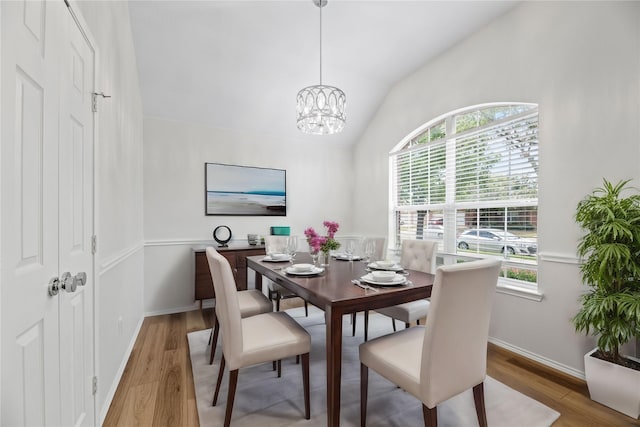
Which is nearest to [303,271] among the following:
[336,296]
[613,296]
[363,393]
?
[336,296]

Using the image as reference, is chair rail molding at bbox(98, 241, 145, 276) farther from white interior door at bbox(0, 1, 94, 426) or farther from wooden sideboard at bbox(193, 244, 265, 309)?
wooden sideboard at bbox(193, 244, 265, 309)

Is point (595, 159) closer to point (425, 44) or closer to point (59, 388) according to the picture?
point (425, 44)

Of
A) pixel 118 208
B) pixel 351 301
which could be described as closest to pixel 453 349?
pixel 351 301

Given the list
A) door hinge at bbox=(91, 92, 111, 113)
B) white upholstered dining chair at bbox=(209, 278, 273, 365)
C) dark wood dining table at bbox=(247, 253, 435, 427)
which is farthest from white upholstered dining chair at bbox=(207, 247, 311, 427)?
door hinge at bbox=(91, 92, 111, 113)

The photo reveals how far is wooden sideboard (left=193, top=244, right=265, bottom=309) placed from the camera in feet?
11.6

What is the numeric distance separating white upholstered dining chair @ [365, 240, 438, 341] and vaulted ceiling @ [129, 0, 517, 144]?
2.14 m

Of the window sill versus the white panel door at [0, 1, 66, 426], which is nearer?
the white panel door at [0, 1, 66, 426]

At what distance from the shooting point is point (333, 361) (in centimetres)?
152

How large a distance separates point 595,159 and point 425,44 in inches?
77.6

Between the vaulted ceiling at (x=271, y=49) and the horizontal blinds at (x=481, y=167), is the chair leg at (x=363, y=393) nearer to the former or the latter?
the horizontal blinds at (x=481, y=167)

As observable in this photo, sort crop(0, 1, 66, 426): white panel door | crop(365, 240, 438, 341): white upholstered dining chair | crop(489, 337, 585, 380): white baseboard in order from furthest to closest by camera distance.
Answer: crop(365, 240, 438, 341): white upholstered dining chair < crop(489, 337, 585, 380): white baseboard < crop(0, 1, 66, 426): white panel door

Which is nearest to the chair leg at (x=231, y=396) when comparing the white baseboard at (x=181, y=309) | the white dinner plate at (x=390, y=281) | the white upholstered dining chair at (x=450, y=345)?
the white upholstered dining chair at (x=450, y=345)

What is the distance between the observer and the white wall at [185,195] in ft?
11.8

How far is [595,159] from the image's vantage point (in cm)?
214
